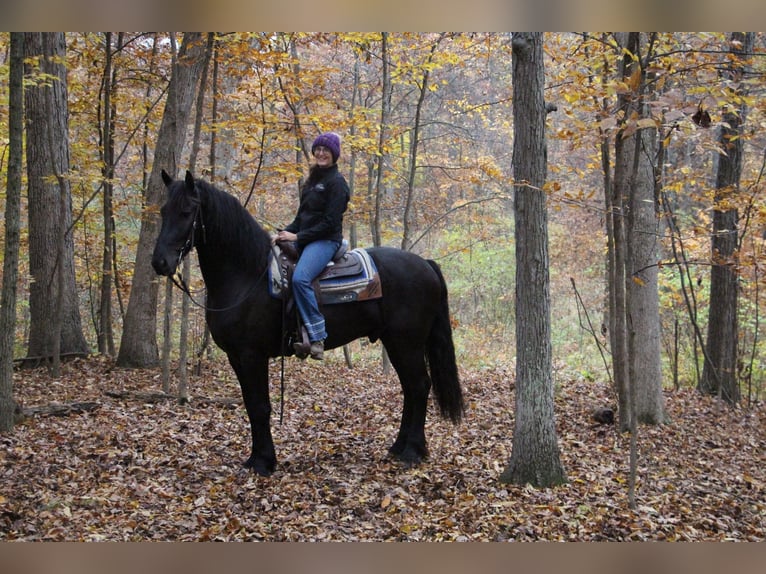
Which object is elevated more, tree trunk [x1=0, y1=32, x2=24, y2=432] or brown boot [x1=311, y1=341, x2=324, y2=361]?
tree trunk [x1=0, y1=32, x2=24, y2=432]

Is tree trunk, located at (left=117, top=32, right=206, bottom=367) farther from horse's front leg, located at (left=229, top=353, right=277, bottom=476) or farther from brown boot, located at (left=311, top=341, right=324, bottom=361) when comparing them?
brown boot, located at (left=311, top=341, right=324, bottom=361)

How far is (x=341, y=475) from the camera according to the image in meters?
5.78

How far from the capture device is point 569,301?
2069 centimetres

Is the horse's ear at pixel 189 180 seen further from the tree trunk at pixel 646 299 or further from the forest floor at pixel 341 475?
the tree trunk at pixel 646 299

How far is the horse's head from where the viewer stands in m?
Result: 5.39

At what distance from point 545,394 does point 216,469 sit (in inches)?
126

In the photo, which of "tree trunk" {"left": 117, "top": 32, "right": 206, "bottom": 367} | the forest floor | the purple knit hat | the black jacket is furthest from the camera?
"tree trunk" {"left": 117, "top": 32, "right": 206, "bottom": 367}

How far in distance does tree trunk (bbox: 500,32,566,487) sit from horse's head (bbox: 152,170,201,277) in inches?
115

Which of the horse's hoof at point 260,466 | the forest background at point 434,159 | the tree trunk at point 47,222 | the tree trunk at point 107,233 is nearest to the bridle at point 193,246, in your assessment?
the horse's hoof at point 260,466

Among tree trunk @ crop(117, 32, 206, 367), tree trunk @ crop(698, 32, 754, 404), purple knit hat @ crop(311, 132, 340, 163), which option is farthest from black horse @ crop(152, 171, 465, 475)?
tree trunk @ crop(698, 32, 754, 404)

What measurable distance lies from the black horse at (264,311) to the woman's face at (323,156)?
892 millimetres

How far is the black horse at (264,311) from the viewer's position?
5.62 meters

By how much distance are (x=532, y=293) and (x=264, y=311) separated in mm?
2531

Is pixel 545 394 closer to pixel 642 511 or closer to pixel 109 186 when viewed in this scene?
pixel 642 511
